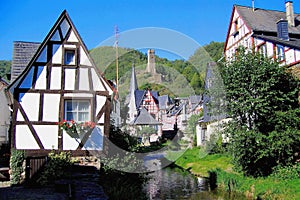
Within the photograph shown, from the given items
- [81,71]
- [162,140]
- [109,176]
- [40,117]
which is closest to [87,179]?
[109,176]

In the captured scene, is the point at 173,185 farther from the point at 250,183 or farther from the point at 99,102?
the point at 99,102

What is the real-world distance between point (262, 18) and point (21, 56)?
15982 mm

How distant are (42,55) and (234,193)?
31.6 ft

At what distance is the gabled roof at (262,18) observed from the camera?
19.2m

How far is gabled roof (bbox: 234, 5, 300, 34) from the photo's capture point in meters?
19.2

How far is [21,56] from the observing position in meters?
A: 12.8

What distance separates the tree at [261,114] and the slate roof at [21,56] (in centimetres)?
859

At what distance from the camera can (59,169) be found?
1057 cm

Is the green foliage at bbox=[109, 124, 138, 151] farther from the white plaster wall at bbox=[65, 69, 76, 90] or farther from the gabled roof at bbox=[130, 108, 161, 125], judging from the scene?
the gabled roof at bbox=[130, 108, 161, 125]

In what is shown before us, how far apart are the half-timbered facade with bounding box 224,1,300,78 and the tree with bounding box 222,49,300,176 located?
7.71ft

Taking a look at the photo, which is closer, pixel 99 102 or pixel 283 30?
pixel 99 102

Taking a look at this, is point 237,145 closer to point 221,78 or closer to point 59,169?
point 221,78

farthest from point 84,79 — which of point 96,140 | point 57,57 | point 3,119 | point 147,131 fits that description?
point 147,131

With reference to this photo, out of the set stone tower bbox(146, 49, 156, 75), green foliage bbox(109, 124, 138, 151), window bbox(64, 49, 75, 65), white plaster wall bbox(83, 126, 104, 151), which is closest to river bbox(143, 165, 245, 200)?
green foliage bbox(109, 124, 138, 151)
